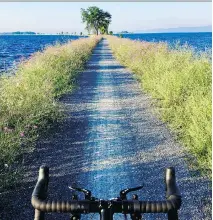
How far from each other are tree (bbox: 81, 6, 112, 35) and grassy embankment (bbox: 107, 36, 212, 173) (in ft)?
254

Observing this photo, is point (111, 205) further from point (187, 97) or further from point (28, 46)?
point (28, 46)

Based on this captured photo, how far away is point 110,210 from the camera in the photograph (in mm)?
1831

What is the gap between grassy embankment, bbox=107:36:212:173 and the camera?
6.22 metres

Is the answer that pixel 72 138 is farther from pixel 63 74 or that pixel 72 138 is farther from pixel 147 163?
pixel 63 74

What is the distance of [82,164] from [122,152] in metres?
0.87

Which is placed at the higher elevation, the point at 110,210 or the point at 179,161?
the point at 110,210

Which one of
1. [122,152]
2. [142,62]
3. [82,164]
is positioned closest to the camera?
[82,164]

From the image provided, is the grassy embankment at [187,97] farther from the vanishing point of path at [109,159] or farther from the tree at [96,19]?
the tree at [96,19]

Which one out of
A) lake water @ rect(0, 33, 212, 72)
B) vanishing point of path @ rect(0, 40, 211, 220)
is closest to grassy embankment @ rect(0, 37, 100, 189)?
vanishing point of path @ rect(0, 40, 211, 220)

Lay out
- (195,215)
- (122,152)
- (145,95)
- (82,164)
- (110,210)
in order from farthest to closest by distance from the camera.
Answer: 1. (145,95)
2. (122,152)
3. (82,164)
4. (195,215)
5. (110,210)

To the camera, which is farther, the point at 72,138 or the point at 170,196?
the point at 72,138

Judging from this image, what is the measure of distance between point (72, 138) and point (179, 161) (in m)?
2.31

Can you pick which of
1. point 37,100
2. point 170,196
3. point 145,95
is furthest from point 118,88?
point 170,196

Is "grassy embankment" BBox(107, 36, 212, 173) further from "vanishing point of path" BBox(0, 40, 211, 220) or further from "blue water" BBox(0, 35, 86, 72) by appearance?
"blue water" BBox(0, 35, 86, 72)
